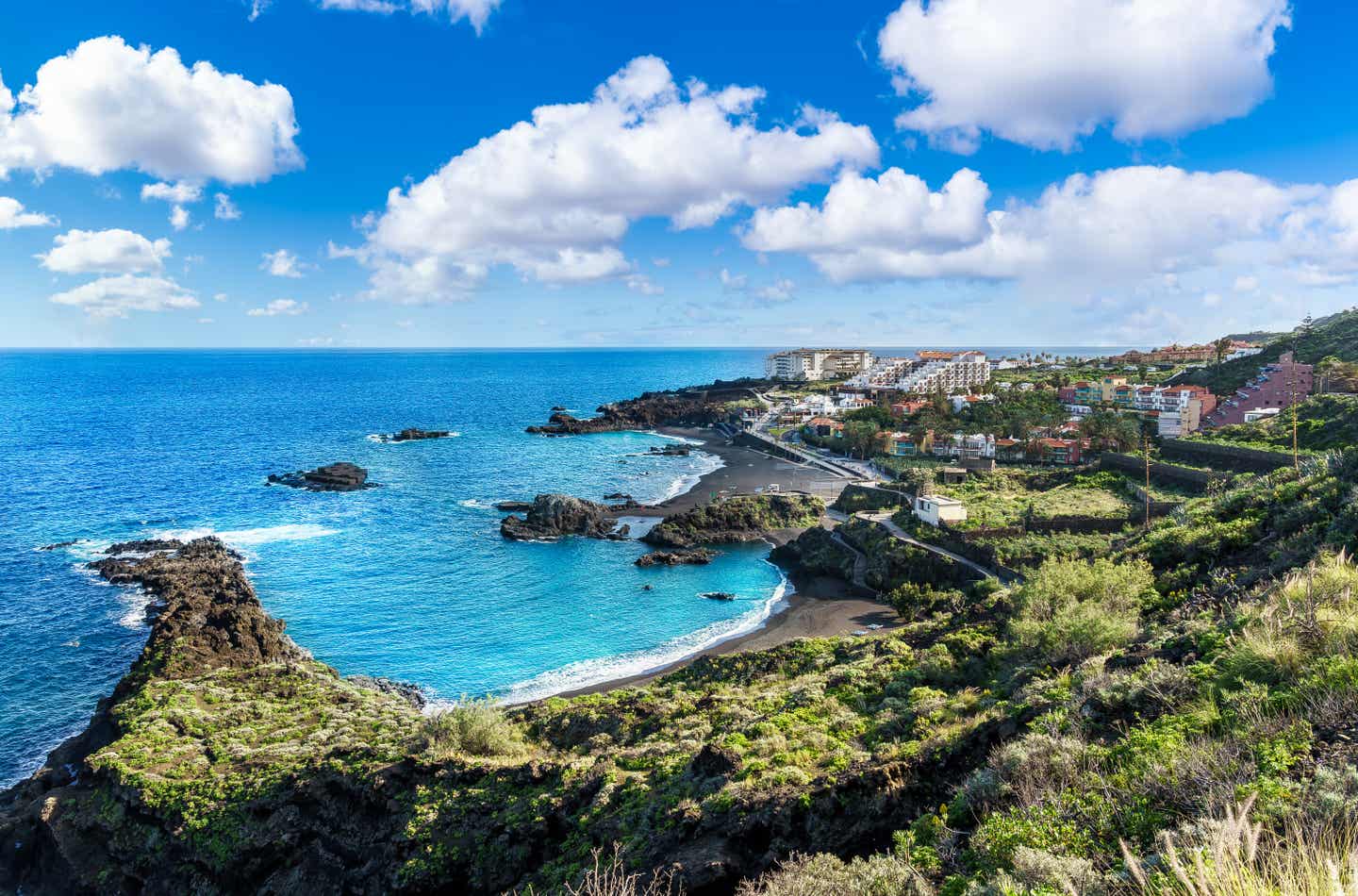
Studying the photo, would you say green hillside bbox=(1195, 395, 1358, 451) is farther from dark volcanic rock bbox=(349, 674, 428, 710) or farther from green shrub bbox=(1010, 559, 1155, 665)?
dark volcanic rock bbox=(349, 674, 428, 710)

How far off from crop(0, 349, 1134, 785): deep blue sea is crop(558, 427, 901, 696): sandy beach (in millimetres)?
1371

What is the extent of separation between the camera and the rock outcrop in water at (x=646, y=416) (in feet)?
378

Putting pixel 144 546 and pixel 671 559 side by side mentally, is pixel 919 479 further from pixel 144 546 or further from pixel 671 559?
pixel 144 546

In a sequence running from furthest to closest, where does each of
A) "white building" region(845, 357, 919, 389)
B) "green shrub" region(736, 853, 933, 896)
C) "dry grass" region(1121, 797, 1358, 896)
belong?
"white building" region(845, 357, 919, 389), "green shrub" region(736, 853, 933, 896), "dry grass" region(1121, 797, 1358, 896)

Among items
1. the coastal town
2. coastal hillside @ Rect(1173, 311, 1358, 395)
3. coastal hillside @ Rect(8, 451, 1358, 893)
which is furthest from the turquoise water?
coastal hillside @ Rect(1173, 311, 1358, 395)

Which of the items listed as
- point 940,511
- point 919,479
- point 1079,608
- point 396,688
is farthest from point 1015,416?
point 396,688

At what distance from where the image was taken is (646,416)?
4857 inches

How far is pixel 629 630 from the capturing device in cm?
3909

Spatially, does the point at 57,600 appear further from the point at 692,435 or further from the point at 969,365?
the point at 969,365

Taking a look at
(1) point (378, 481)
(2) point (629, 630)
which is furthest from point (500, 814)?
(1) point (378, 481)

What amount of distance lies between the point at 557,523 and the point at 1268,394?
2738 inches

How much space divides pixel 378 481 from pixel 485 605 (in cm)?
3801

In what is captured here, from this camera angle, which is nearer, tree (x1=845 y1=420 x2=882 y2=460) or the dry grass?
the dry grass

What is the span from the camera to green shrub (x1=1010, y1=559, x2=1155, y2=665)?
1805 cm
